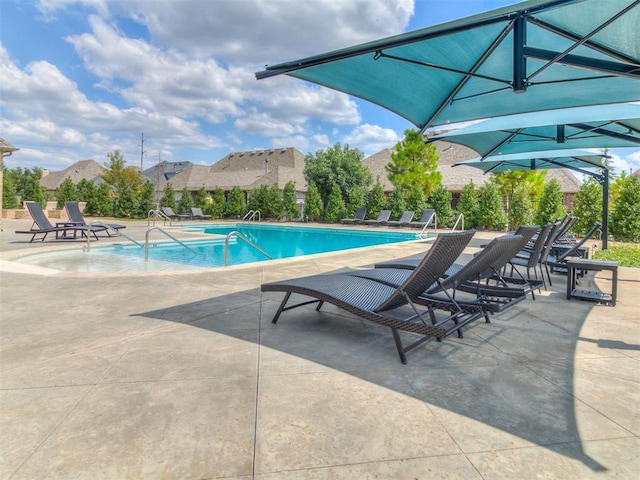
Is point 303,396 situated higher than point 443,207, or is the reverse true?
point 443,207

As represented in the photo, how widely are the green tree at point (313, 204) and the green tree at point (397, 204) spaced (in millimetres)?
5169

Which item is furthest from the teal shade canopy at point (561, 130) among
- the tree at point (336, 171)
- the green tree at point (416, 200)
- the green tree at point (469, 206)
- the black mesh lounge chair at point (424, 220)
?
the tree at point (336, 171)

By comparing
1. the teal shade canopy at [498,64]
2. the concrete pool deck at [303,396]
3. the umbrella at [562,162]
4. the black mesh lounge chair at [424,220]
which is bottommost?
the concrete pool deck at [303,396]

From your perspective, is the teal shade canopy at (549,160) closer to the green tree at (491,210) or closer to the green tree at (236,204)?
the green tree at (491,210)

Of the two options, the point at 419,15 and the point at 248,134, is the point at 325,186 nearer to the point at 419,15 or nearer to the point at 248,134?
the point at 419,15

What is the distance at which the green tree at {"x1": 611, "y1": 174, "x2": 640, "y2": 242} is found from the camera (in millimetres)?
13445

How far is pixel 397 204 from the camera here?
22.2 metres

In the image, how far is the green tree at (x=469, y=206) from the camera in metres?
20.0

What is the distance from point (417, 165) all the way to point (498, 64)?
20656 millimetres

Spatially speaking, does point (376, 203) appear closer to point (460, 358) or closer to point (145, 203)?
point (145, 203)

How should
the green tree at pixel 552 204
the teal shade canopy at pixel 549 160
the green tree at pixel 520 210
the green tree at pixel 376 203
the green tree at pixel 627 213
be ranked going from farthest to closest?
the green tree at pixel 376 203 < the green tree at pixel 520 210 < the green tree at pixel 552 204 < the green tree at pixel 627 213 < the teal shade canopy at pixel 549 160

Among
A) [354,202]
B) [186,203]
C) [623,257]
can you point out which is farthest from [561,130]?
[186,203]

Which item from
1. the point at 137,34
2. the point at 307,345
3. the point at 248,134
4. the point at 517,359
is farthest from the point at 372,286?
the point at 248,134

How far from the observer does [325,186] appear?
2777 cm
